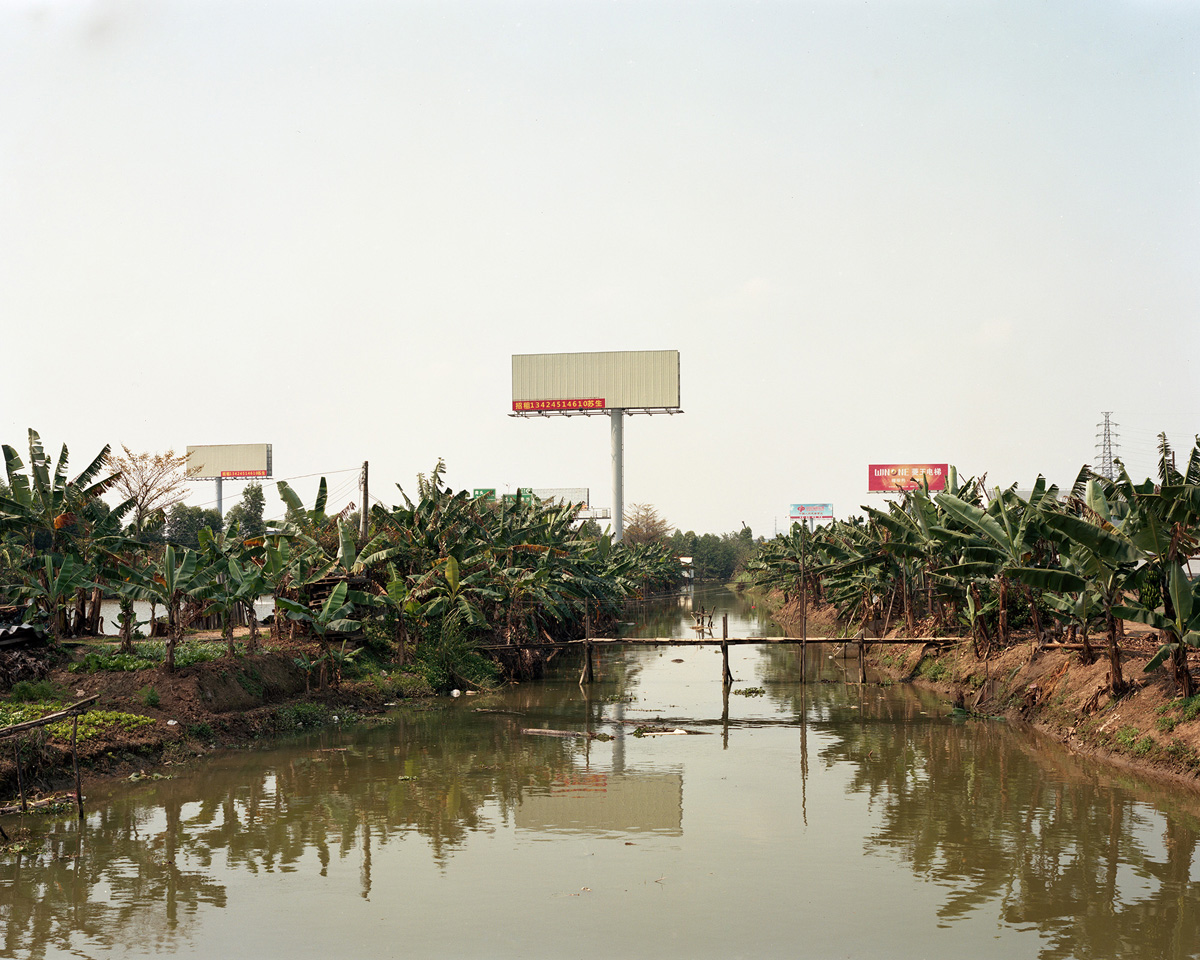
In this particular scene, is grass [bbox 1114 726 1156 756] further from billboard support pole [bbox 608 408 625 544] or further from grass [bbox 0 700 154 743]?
billboard support pole [bbox 608 408 625 544]

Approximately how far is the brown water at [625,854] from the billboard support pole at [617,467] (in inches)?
1880

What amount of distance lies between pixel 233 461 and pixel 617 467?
1845 inches

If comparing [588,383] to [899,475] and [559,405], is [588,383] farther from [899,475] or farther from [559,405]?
[899,475]

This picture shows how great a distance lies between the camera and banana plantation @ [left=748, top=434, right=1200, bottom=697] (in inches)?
695

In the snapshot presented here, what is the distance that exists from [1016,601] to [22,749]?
25061mm

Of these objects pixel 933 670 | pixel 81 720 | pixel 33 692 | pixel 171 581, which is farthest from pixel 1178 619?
pixel 33 692

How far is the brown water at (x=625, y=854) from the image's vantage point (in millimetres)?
11758

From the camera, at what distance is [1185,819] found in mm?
16016

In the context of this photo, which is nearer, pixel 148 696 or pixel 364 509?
pixel 148 696

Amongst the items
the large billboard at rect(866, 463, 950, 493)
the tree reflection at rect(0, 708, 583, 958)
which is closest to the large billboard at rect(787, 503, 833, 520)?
the large billboard at rect(866, 463, 950, 493)

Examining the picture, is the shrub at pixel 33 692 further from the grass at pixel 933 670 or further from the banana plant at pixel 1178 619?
the grass at pixel 933 670

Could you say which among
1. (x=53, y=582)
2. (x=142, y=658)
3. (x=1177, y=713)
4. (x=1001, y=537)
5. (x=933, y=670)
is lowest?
(x=933, y=670)

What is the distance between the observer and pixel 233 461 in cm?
9969

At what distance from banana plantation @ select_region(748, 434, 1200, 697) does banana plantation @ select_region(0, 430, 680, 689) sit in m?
11.9
